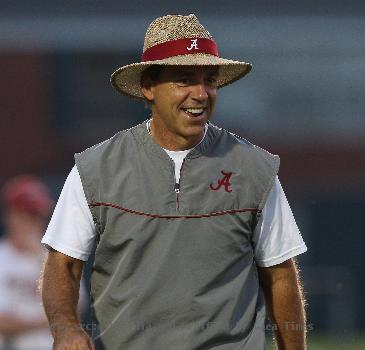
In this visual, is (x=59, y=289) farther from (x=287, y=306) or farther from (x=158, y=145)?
(x=287, y=306)

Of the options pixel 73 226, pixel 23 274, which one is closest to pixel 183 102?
pixel 73 226

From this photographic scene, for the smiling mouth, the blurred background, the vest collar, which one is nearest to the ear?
the vest collar

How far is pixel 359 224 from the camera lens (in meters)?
22.8

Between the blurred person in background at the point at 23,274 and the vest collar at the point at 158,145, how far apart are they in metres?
4.65

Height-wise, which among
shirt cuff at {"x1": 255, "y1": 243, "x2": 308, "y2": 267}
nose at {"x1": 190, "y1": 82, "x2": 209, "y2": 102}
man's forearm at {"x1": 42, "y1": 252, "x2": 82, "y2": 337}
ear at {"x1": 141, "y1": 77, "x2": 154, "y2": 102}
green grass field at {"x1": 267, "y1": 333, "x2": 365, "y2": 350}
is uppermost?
nose at {"x1": 190, "y1": 82, "x2": 209, "y2": 102}

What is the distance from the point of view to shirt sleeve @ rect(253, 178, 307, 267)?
5.18 meters

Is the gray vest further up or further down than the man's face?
further down

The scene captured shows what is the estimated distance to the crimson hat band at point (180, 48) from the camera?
5.13 m

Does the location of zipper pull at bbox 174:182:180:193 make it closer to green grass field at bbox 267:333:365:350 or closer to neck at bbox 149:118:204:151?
neck at bbox 149:118:204:151

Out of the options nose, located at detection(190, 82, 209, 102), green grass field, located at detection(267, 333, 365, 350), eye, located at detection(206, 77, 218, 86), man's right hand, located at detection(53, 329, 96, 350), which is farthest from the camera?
green grass field, located at detection(267, 333, 365, 350)

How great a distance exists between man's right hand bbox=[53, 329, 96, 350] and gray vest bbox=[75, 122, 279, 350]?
9.1 inches

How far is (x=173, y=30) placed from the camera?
5211 millimetres

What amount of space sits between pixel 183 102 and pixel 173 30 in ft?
1.05

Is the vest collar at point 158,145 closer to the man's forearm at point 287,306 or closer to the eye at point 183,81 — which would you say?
the eye at point 183,81
